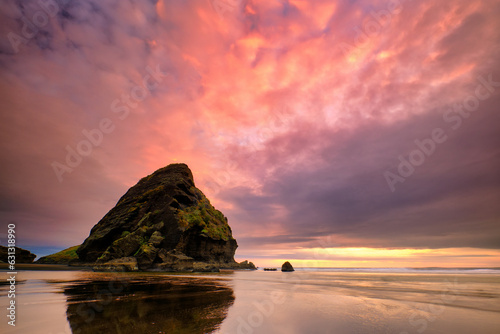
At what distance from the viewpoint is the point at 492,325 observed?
9.30 m

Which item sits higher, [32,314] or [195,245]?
[195,245]

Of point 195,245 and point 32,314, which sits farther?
point 195,245

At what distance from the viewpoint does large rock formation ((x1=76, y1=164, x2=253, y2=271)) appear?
59812 millimetres

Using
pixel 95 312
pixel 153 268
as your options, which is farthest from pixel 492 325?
pixel 153 268

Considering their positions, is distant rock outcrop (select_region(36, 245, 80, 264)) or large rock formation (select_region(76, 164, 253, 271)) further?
distant rock outcrop (select_region(36, 245, 80, 264))

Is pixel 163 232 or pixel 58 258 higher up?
pixel 163 232

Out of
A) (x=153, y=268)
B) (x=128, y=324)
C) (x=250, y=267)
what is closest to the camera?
(x=128, y=324)

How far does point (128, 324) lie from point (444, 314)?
15.0 m

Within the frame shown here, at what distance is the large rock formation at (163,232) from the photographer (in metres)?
59.8

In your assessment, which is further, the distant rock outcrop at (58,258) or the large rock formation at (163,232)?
the distant rock outcrop at (58,258)

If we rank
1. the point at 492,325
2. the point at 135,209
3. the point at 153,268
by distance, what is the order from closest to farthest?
the point at 492,325, the point at 153,268, the point at 135,209

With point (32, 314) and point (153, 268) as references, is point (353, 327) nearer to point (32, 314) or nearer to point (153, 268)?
point (32, 314)

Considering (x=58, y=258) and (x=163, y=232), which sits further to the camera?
(x=58, y=258)

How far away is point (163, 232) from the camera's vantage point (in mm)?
67250
